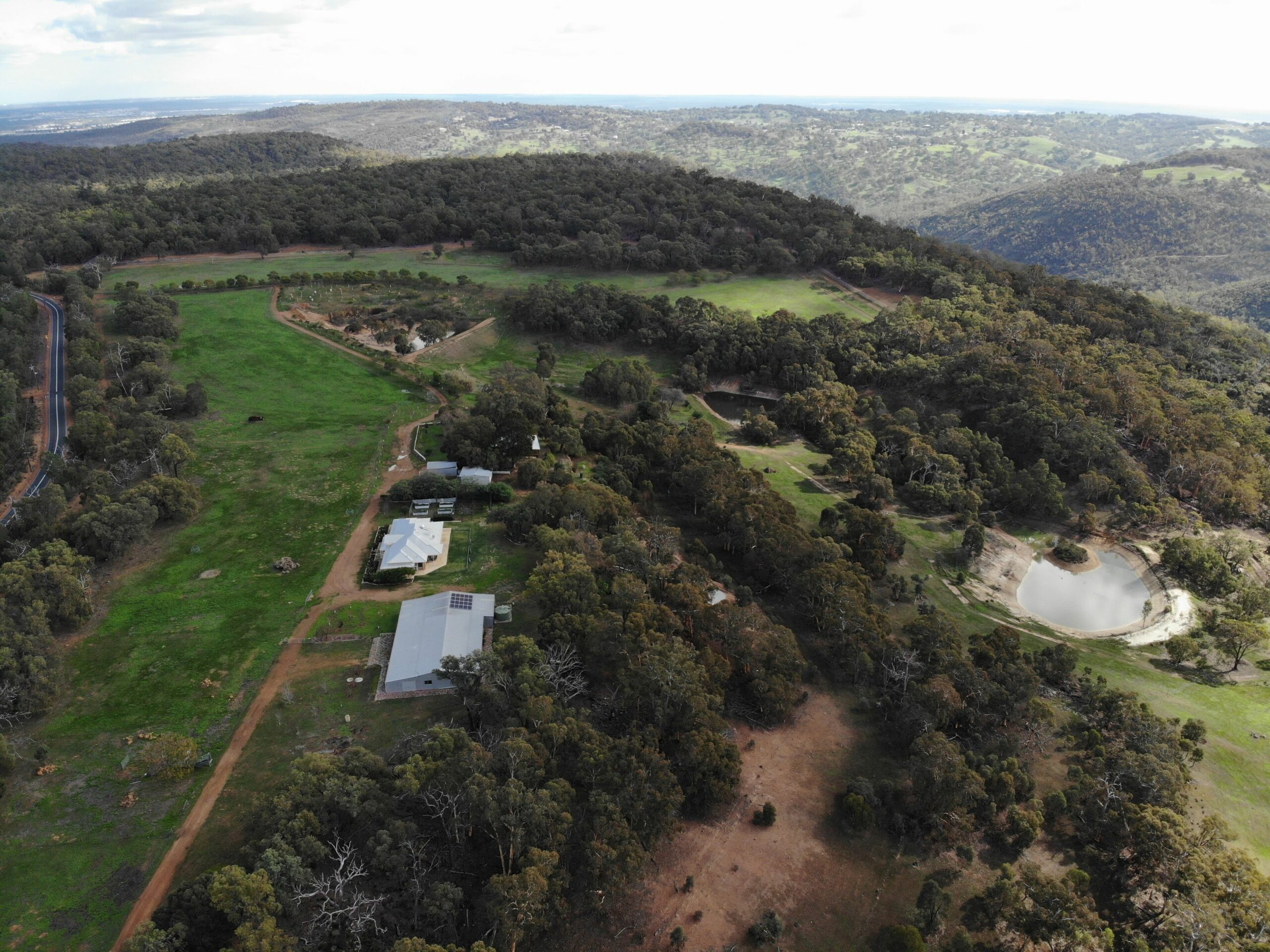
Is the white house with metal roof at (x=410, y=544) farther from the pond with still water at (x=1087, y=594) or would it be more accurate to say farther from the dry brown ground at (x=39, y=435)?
the pond with still water at (x=1087, y=594)

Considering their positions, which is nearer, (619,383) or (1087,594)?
(1087,594)

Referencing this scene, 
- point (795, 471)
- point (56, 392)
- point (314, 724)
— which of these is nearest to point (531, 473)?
point (314, 724)

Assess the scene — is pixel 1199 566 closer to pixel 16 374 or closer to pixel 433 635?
pixel 433 635

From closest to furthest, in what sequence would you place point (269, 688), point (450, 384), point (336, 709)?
point (336, 709) → point (269, 688) → point (450, 384)

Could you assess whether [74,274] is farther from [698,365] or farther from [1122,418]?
[1122,418]

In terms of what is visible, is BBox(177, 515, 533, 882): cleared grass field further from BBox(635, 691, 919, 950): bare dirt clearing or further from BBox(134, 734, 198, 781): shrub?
BBox(635, 691, 919, 950): bare dirt clearing

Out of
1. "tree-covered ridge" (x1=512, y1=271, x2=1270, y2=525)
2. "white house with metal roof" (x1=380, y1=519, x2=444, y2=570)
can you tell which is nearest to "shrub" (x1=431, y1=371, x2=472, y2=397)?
"tree-covered ridge" (x1=512, y1=271, x2=1270, y2=525)
